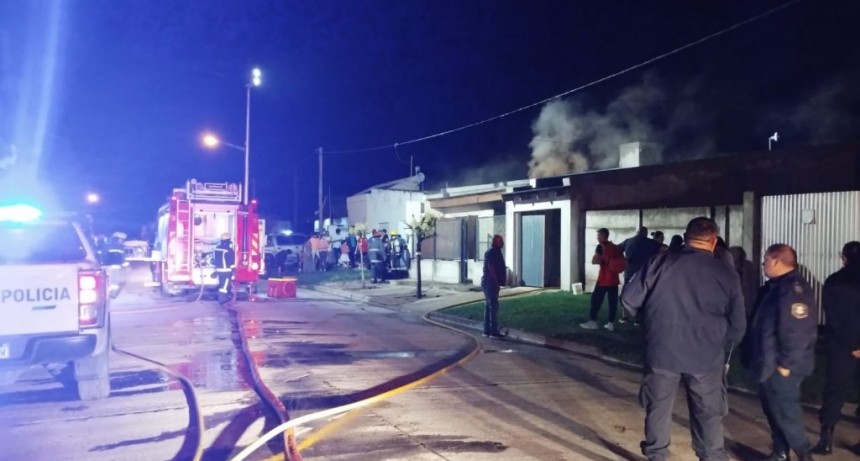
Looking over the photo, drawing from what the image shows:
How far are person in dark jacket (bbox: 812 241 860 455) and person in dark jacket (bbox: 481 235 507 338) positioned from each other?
670 centimetres

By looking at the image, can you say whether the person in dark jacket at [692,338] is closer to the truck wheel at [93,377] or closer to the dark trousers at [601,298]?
the truck wheel at [93,377]

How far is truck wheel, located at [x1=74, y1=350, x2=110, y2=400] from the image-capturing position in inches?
288

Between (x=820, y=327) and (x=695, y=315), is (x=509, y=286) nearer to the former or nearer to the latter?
(x=820, y=327)

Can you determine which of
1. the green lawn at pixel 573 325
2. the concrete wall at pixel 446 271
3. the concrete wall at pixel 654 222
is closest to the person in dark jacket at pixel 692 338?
the green lawn at pixel 573 325

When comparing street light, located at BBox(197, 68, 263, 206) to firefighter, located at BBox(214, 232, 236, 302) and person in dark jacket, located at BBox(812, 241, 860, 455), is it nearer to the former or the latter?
firefighter, located at BBox(214, 232, 236, 302)

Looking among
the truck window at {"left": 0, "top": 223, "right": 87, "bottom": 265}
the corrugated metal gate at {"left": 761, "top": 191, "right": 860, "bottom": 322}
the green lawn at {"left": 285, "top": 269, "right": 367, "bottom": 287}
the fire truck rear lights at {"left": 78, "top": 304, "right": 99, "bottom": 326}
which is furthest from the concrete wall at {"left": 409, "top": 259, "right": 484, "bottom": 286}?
the fire truck rear lights at {"left": 78, "top": 304, "right": 99, "bottom": 326}

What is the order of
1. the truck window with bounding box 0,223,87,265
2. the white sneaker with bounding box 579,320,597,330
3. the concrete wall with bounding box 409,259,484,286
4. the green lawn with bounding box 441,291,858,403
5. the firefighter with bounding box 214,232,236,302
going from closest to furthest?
the truck window with bounding box 0,223,87,265 → the green lawn with bounding box 441,291,858,403 → the white sneaker with bounding box 579,320,597,330 → the firefighter with bounding box 214,232,236,302 → the concrete wall with bounding box 409,259,484,286

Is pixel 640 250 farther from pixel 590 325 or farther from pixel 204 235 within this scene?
pixel 204 235

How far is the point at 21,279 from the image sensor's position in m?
6.66

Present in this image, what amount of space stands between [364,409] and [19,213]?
4.31m

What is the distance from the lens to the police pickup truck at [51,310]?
21.7 feet

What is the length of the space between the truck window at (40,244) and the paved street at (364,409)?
1.52 meters

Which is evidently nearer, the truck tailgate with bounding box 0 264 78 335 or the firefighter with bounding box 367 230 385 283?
the truck tailgate with bounding box 0 264 78 335

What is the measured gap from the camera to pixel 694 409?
482 centimetres
